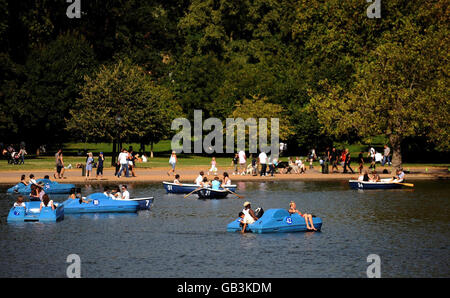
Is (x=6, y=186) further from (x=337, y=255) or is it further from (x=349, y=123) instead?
(x=337, y=255)

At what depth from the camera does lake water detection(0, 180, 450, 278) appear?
27562 millimetres

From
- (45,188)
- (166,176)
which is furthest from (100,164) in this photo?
(45,188)

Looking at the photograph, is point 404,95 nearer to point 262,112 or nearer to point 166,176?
point 166,176

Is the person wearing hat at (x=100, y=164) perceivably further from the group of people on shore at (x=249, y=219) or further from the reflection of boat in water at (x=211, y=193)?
the group of people on shore at (x=249, y=219)

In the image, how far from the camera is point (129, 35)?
10994 cm

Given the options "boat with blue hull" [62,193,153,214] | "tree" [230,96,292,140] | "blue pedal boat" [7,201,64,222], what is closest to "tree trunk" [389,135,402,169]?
"tree" [230,96,292,140]

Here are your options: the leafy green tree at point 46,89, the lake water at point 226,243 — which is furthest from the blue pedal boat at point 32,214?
the leafy green tree at point 46,89

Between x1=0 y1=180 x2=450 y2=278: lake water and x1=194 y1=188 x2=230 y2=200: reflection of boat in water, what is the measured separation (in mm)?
1871

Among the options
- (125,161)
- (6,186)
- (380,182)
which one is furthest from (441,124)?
(6,186)

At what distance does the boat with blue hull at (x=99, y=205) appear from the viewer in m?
42.5

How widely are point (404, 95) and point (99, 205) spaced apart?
32.4 meters

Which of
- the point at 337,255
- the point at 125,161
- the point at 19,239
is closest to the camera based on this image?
the point at 337,255

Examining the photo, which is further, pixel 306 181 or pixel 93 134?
pixel 93 134

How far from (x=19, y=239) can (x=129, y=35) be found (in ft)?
260
